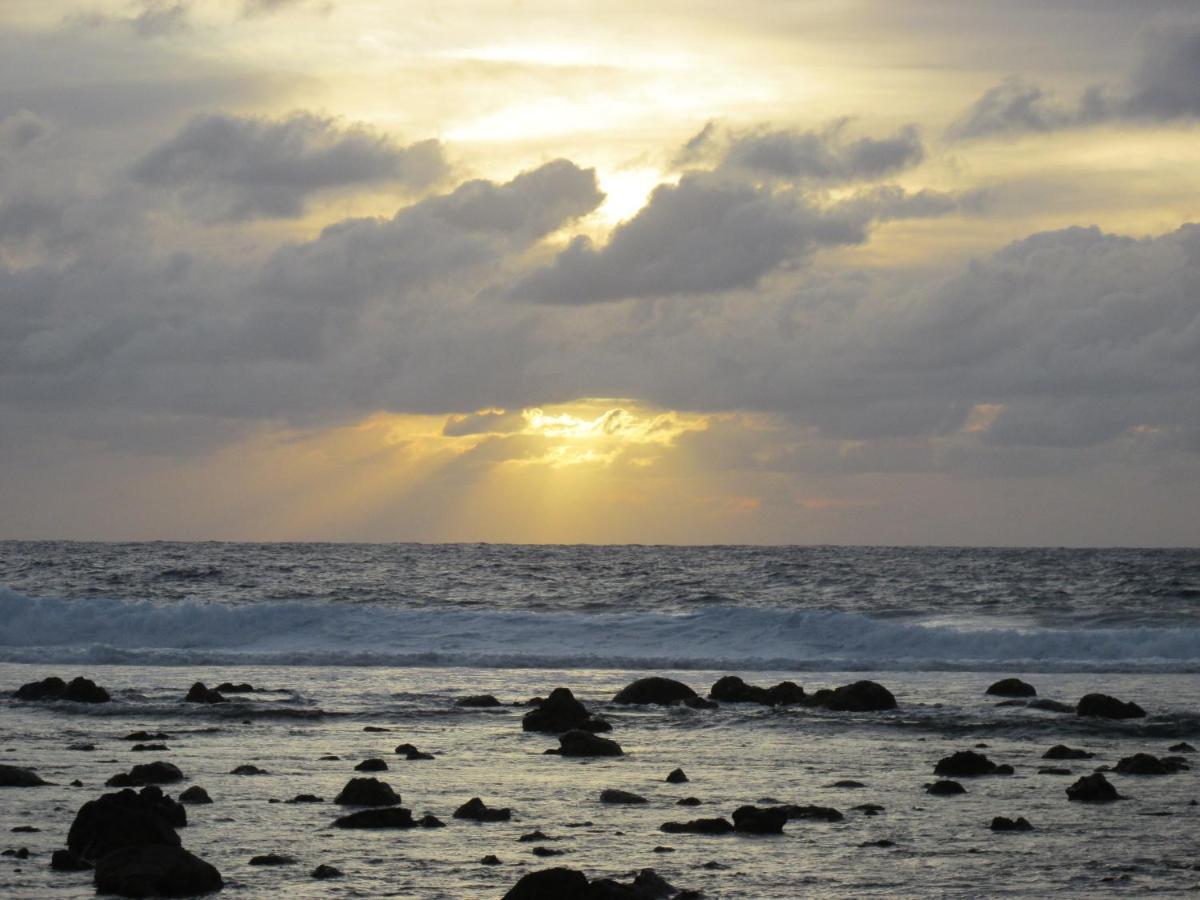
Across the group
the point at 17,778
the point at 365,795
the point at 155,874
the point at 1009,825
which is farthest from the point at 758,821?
the point at 17,778

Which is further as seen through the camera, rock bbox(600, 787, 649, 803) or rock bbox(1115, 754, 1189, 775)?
rock bbox(1115, 754, 1189, 775)

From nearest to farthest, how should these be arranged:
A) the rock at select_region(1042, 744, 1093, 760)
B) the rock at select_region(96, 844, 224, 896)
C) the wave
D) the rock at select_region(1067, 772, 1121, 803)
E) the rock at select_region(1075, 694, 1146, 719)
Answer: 1. the rock at select_region(96, 844, 224, 896)
2. the rock at select_region(1067, 772, 1121, 803)
3. the rock at select_region(1042, 744, 1093, 760)
4. the rock at select_region(1075, 694, 1146, 719)
5. the wave

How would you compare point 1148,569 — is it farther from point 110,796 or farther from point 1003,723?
point 110,796

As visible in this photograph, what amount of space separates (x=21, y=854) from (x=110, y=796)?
1105 mm

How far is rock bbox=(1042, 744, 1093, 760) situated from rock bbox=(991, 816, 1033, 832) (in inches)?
275

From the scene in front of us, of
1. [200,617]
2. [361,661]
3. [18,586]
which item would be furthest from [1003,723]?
[18,586]

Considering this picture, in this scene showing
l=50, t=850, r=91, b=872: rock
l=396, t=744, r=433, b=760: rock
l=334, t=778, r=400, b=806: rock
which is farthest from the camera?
l=396, t=744, r=433, b=760: rock

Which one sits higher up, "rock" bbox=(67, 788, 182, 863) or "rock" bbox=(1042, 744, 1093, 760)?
"rock" bbox=(67, 788, 182, 863)

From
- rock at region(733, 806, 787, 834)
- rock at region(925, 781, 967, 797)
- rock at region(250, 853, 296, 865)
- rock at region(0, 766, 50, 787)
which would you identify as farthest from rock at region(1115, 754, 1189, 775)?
rock at region(0, 766, 50, 787)

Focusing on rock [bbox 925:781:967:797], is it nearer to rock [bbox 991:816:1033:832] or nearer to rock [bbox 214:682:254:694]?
rock [bbox 991:816:1033:832]

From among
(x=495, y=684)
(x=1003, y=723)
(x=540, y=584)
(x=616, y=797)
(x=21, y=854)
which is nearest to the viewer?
(x=21, y=854)

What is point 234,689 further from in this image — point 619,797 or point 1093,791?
point 1093,791

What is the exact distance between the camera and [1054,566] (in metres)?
104

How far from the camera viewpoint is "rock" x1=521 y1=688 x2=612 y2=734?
2839 centimetres
